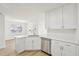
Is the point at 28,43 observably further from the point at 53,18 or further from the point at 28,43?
the point at 53,18

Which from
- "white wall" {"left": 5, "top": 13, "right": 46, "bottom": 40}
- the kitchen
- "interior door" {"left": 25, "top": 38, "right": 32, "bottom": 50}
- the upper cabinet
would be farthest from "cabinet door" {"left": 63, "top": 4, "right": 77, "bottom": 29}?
"interior door" {"left": 25, "top": 38, "right": 32, "bottom": 50}

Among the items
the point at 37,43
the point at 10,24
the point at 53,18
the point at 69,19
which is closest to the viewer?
the point at 10,24

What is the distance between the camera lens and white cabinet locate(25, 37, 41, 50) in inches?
55.9

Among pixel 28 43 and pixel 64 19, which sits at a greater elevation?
pixel 64 19

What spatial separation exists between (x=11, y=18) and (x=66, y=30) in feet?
3.94

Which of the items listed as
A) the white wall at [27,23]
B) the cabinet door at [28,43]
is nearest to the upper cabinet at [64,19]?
the white wall at [27,23]

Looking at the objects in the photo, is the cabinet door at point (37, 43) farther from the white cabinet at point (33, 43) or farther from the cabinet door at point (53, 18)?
the cabinet door at point (53, 18)

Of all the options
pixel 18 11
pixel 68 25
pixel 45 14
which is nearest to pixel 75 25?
pixel 68 25

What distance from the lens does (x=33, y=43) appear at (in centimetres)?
150

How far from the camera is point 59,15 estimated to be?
1.76 meters

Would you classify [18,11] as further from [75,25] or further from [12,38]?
[75,25]

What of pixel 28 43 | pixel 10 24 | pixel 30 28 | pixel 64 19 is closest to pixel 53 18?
pixel 64 19

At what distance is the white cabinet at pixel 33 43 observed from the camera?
1.42 meters

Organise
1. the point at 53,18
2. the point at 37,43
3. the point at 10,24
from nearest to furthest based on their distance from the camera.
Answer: the point at 10,24
the point at 37,43
the point at 53,18
